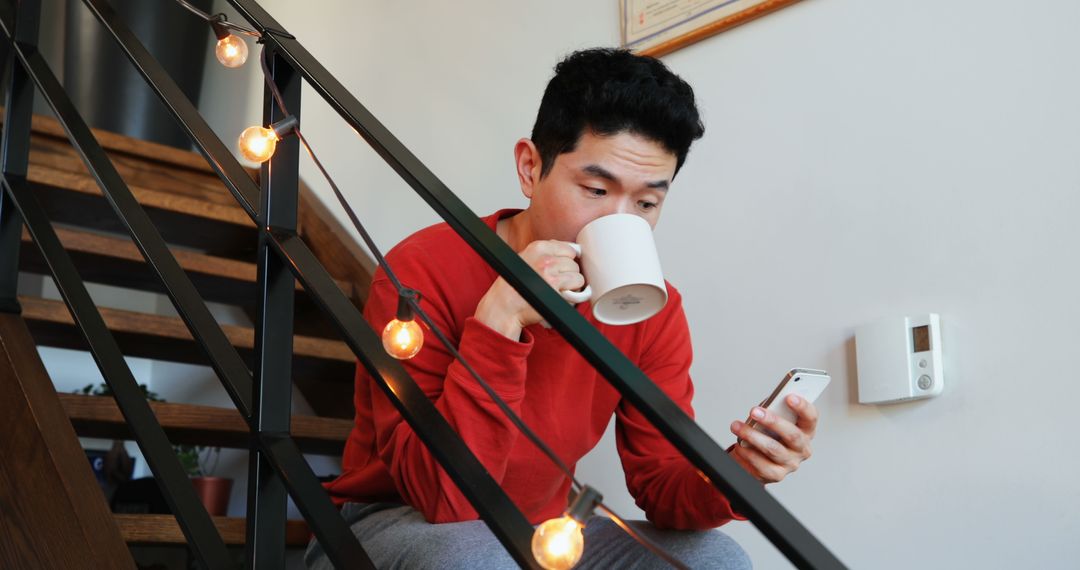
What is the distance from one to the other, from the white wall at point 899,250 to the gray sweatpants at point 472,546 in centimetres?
31

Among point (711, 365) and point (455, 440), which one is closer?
point (455, 440)

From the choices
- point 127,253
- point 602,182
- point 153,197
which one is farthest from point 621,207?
point 153,197

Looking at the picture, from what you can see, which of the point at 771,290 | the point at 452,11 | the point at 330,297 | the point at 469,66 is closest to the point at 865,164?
the point at 771,290

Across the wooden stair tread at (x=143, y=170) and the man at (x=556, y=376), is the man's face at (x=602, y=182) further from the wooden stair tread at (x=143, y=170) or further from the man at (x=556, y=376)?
the wooden stair tread at (x=143, y=170)

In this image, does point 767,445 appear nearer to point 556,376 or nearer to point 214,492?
point 556,376

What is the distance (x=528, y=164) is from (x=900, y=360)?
1.79 feet

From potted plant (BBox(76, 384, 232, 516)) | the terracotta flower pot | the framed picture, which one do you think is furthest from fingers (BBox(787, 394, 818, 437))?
the terracotta flower pot

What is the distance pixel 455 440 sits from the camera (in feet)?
2.57

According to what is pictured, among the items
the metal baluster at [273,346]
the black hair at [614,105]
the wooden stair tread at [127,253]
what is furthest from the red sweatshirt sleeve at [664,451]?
the wooden stair tread at [127,253]

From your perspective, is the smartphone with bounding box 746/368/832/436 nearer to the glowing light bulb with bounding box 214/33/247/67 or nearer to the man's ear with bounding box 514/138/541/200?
the man's ear with bounding box 514/138/541/200

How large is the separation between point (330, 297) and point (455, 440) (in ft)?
0.68

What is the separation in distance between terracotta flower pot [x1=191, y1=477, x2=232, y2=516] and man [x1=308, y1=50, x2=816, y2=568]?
141 cm

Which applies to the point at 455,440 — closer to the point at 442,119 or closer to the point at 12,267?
the point at 12,267

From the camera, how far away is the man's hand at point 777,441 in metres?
0.98
